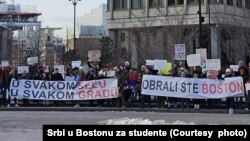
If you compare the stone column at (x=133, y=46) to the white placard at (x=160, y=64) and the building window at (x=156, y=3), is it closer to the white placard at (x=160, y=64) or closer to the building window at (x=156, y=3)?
the building window at (x=156, y=3)

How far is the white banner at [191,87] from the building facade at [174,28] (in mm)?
24737

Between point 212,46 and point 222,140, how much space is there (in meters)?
63.5

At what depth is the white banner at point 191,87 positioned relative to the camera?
23.5 m

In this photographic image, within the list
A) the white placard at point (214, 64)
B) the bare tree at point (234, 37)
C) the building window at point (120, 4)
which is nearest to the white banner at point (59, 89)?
the white placard at point (214, 64)

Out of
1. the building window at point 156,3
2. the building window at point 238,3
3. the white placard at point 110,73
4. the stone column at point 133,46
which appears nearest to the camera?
the white placard at point 110,73

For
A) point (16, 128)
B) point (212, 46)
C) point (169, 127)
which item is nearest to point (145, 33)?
point (212, 46)

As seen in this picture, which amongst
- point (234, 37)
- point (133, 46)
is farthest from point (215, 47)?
point (234, 37)

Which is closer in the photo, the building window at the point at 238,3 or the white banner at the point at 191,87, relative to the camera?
the white banner at the point at 191,87

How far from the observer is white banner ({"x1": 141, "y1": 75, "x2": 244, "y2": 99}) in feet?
77.1

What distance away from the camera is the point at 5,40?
103688mm
